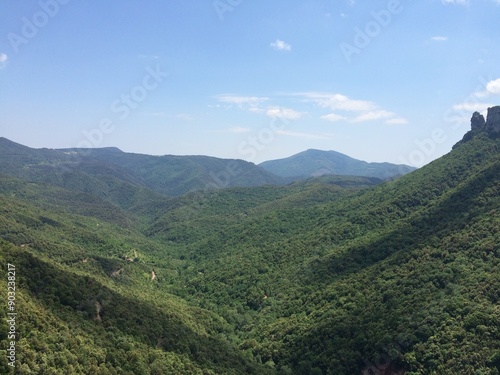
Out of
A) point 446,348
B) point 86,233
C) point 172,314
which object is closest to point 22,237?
point 86,233

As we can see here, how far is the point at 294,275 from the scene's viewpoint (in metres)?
106

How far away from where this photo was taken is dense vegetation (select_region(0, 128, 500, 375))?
2014 inches

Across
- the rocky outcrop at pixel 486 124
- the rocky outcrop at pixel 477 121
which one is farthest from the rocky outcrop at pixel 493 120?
the rocky outcrop at pixel 477 121

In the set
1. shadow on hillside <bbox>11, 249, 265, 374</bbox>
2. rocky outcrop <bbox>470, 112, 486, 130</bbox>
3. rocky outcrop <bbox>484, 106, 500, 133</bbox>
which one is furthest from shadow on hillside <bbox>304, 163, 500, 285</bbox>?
rocky outcrop <bbox>470, 112, 486, 130</bbox>

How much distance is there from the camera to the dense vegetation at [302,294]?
51.2 metres

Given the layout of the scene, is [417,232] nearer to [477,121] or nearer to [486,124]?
[486,124]

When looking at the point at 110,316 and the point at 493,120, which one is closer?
the point at 110,316

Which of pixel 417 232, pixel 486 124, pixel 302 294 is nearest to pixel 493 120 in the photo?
pixel 486 124

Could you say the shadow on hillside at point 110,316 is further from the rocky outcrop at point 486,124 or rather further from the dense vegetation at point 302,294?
the rocky outcrop at point 486,124

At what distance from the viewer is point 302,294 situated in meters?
95.6

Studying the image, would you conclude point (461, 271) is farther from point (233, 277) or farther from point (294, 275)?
point (233, 277)

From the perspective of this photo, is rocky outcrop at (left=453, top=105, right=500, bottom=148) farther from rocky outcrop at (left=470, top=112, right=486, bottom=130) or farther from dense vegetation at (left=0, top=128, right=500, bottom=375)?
dense vegetation at (left=0, top=128, right=500, bottom=375)

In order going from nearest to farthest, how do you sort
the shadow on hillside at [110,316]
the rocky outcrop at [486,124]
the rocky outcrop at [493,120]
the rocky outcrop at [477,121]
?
the shadow on hillside at [110,316], the rocky outcrop at [493,120], the rocky outcrop at [486,124], the rocky outcrop at [477,121]

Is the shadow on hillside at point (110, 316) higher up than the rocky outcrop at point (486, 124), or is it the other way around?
the rocky outcrop at point (486, 124)
